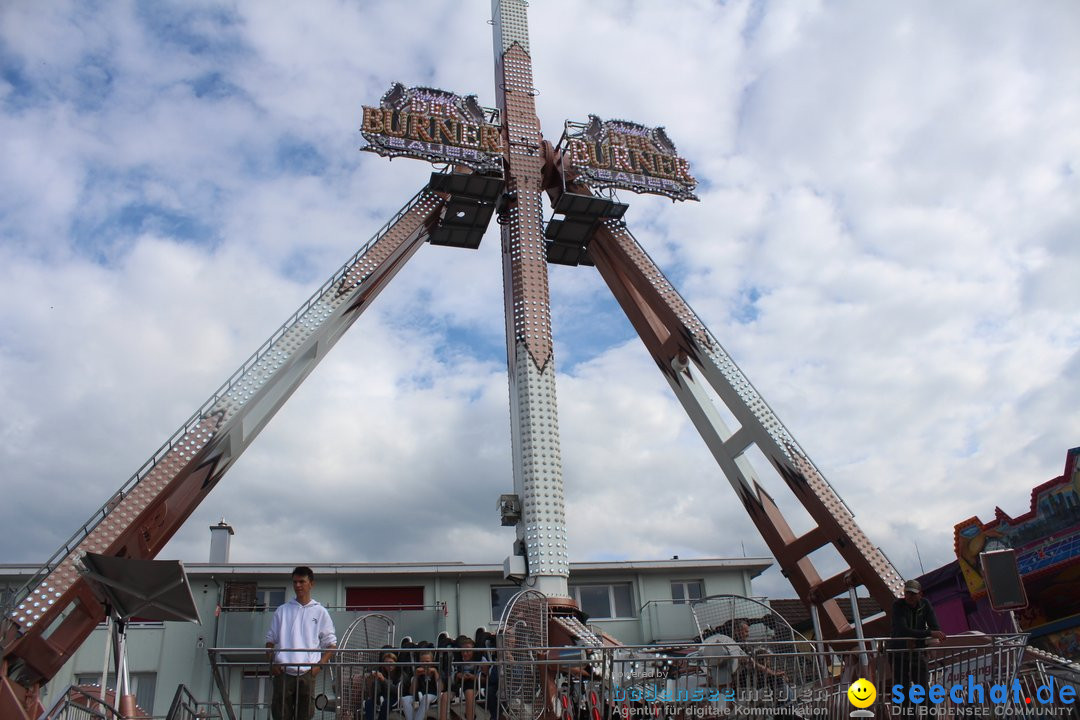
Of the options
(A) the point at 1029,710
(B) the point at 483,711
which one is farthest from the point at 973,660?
(B) the point at 483,711

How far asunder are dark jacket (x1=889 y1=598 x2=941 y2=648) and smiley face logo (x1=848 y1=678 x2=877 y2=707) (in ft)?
2.37

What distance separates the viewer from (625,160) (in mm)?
21672

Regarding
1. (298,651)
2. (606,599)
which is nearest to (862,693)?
(298,651)

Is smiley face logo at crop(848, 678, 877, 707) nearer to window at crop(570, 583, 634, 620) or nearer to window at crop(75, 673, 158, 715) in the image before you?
window at crop(570, 583, 634, 620)

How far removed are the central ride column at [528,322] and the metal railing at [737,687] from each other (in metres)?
6.36

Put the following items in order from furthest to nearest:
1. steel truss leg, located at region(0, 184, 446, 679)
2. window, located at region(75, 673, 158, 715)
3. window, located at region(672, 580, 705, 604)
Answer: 1. window, located at region(672, 580, 705, 604)
2. window, located at region(75, 673, 158, 715)
3. steel truss leg, located at region(0, 184, 446, 679)

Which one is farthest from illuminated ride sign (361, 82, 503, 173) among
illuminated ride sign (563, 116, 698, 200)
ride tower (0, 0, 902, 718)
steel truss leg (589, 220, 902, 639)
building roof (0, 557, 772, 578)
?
building roof (0, 557, 772, 578)

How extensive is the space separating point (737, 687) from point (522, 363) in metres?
10.1

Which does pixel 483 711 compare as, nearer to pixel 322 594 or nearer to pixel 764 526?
pixel 764 526

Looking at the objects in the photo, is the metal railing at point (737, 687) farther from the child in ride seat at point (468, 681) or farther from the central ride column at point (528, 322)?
the central ride column at point (528, 322)

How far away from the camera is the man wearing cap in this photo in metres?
8.77

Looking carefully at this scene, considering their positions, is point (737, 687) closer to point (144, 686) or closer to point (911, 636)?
point (911, 636)

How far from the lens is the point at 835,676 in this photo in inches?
364

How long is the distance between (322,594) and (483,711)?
16.9 m
